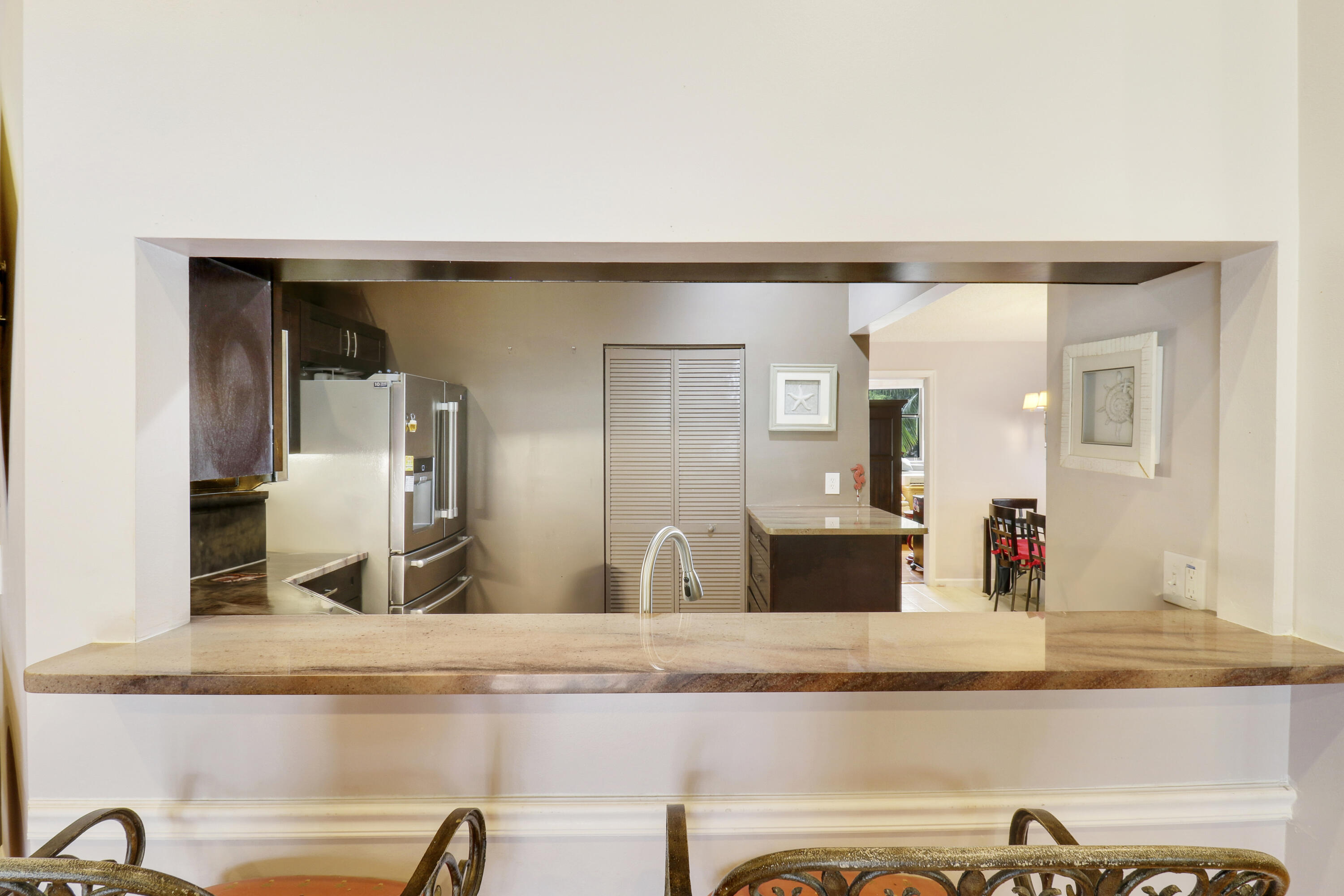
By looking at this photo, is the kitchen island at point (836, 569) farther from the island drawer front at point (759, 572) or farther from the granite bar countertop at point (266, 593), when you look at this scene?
the granite bar countertop at point (266, 593)

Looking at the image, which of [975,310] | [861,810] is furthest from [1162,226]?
[975,310]

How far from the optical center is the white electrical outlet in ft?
4.24

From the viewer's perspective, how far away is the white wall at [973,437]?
244 inches

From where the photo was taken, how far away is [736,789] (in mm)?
1200

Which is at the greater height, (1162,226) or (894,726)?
(1162,226)

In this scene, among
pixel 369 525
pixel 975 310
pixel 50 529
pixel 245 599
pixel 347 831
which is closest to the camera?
pixel 50 529

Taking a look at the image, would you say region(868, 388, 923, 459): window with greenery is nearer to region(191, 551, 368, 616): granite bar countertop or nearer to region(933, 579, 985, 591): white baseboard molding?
region(933, 579, 985, 591): white baseboard molding

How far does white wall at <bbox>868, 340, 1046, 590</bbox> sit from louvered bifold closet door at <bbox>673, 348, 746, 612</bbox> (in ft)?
9.01

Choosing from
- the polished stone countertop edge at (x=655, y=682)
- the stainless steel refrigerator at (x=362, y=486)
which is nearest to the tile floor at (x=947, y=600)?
the stainless steel refrigerator at (x=362, y=486)

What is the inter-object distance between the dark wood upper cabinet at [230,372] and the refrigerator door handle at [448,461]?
1.99 metres

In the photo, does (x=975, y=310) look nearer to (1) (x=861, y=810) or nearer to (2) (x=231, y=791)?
(1) (x=861, y=810)

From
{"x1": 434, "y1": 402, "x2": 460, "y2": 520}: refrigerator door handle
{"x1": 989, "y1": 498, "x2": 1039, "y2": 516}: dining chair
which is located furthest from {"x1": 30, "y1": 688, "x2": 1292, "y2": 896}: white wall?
{"x1": 989, "y1": 498, "x2": 1039, "y2": 516}: dining chair

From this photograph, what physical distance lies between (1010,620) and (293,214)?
1.51 meters

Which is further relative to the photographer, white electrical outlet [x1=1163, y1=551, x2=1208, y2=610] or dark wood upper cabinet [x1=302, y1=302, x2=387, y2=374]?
dark wood upper cabinet [x1=302, y1=302, x2=387, y2=374]
